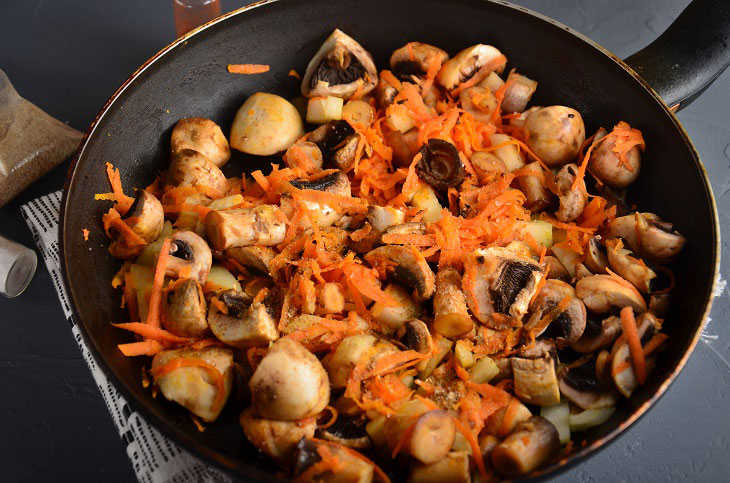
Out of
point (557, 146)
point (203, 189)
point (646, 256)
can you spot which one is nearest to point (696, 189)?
point (646, 256)

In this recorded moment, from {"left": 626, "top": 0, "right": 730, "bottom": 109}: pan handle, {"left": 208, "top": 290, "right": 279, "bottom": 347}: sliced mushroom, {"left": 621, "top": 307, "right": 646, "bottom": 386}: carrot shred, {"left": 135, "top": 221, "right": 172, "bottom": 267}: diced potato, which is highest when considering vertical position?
{"left": 626, "top": 0, "right": 730, "bottom": 109}: pan handle

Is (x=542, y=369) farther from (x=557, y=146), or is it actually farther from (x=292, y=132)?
(x=292, y=132)

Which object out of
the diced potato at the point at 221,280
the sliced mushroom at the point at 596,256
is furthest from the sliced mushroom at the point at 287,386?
the sliced mushroom at the point at 596,256

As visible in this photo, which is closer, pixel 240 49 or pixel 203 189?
pixel 203 189

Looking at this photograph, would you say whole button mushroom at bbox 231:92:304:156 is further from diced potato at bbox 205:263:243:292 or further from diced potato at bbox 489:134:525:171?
diced potato at bbox 489:134:525:171

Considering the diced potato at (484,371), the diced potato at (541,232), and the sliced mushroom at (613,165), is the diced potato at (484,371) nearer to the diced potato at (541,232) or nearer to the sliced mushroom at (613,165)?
the diced potato at (541,232)

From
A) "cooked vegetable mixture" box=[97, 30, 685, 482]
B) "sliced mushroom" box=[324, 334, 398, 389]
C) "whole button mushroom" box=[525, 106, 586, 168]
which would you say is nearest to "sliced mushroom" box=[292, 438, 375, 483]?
"cooked vegetable mixture" box=[97, 30, 685, 482]

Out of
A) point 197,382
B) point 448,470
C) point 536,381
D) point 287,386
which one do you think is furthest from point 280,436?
point 536,381

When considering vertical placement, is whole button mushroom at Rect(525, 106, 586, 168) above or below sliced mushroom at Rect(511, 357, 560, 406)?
above
